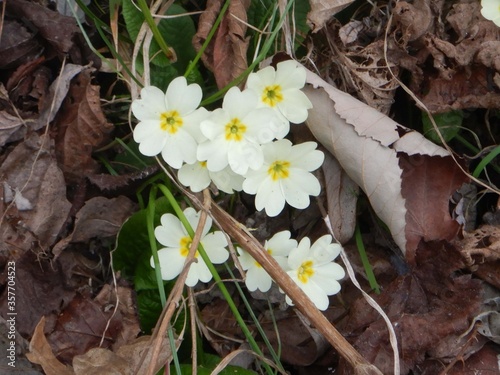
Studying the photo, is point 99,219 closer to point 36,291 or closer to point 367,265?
point 36,291

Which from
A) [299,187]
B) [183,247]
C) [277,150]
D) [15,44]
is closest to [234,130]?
[277,150]

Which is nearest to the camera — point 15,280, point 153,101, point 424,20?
point 153,101

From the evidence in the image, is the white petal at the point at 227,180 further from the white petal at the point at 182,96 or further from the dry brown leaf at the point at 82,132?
the dry brown leaf at the point at 82,132

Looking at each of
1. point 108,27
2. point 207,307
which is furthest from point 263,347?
point 108,27

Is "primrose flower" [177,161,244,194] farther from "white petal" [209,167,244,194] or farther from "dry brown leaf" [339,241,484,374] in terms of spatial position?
"dry brown leaf" [339,241,484,374]

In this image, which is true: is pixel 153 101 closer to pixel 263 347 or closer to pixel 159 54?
pixel 159 54

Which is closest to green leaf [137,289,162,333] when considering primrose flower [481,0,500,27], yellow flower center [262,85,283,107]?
yellow flower center [262,85,283,107]

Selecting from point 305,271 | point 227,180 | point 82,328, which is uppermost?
point 227,180
